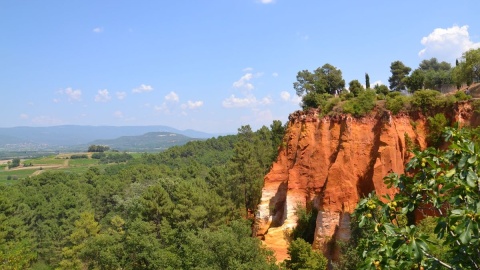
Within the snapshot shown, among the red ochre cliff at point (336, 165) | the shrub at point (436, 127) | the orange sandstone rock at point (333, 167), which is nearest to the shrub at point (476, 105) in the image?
the red ochre cliff at point (336, 165)

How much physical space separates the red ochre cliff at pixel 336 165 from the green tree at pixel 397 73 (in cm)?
2613

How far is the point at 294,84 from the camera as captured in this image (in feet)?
167

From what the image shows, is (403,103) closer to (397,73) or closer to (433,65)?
(397,73)

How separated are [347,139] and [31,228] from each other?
163 feet

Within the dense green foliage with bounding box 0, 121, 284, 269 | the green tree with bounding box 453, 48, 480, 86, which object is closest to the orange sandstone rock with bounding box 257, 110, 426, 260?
the dense green foliage with bounding box 0, 121, 284, 269

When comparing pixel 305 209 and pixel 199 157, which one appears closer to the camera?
pixel 305 209

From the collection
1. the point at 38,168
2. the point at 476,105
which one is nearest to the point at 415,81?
the point at 476,105

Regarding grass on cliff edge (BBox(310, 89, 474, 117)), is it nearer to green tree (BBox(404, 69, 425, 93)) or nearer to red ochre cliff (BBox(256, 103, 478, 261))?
red ochre cliff (BBox(256, 103, 478, 261))

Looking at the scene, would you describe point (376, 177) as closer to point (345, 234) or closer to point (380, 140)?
point (380, 140)

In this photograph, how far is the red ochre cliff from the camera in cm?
2658

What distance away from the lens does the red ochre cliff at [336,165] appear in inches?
1046

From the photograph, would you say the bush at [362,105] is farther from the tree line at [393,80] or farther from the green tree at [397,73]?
the green tree at [397,73]

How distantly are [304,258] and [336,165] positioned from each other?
849 cm

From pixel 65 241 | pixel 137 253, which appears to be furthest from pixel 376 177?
pixel 65 241
